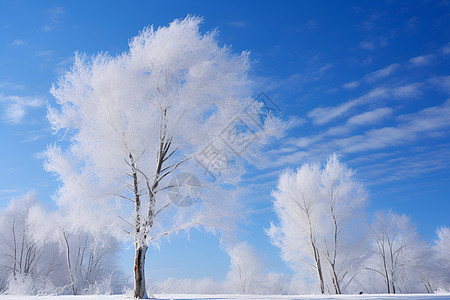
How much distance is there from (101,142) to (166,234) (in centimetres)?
362

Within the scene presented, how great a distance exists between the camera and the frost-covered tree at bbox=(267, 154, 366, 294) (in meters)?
20.8

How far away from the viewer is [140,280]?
1052 centimetres

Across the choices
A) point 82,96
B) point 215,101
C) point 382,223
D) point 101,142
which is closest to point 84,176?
point 101,142

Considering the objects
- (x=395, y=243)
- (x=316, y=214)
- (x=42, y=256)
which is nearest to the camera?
(x=316, y=214)

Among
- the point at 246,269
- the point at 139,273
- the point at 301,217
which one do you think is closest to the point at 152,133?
the point at 139,273

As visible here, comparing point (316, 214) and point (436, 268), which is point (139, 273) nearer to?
point (316, 214)

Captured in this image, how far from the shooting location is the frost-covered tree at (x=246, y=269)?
33.2 m

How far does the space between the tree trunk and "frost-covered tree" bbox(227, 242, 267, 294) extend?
2338 centimetres

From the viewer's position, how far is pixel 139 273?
10.6 metres

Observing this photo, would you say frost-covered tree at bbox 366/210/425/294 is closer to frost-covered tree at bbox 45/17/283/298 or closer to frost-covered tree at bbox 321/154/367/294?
frost-covered tree at bbox 321/154/367/294

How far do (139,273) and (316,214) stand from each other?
1313 cm

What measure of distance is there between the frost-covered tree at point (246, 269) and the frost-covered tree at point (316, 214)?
1263 cm

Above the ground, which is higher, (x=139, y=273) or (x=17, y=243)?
(x=17, y=243)

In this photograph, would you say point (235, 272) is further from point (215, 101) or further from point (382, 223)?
point (215, 101)
